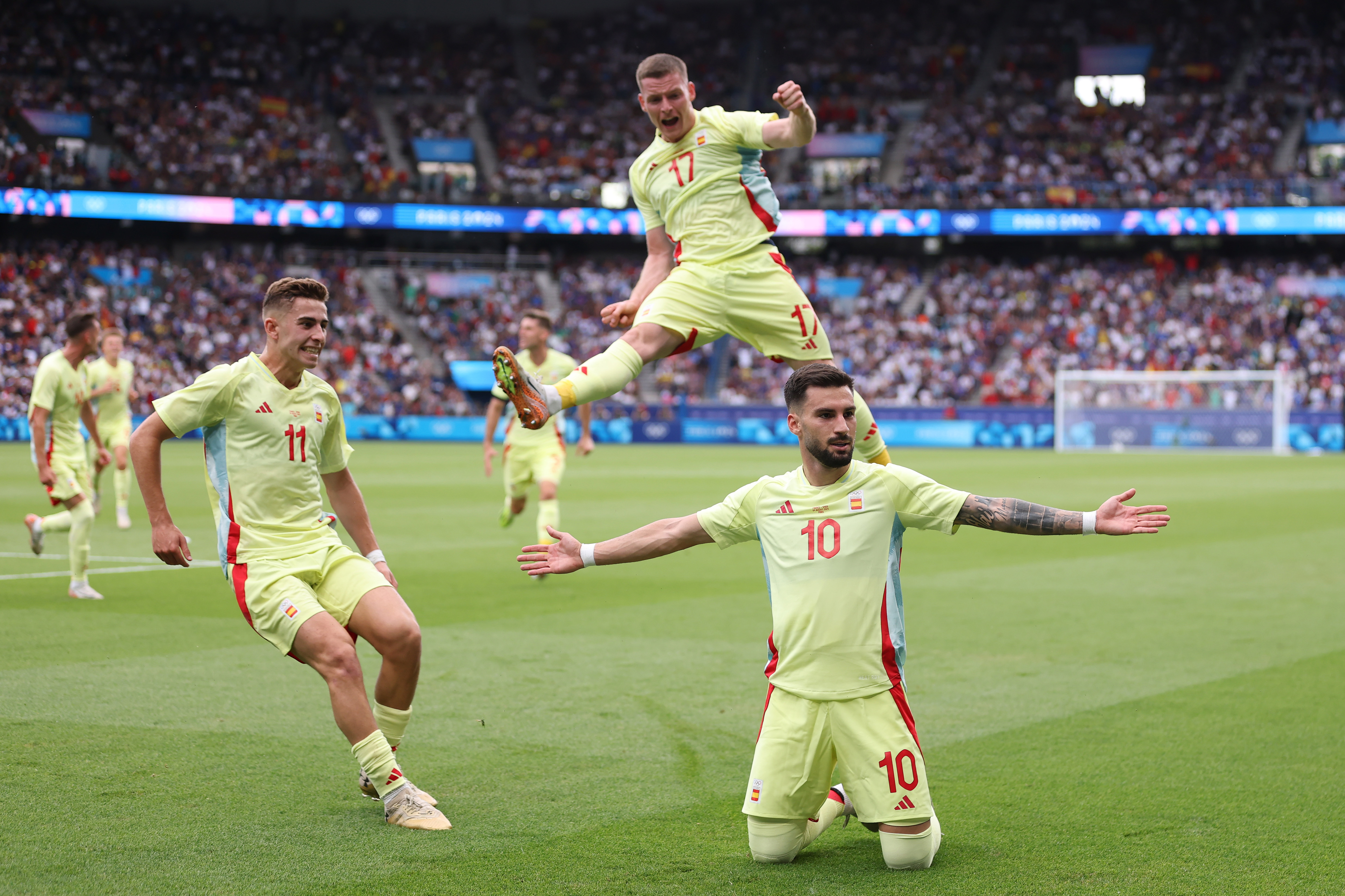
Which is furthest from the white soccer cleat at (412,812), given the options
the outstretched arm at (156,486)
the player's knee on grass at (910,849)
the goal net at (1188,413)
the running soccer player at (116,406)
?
the goal net at (1188,413)

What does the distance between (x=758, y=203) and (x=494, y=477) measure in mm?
19336

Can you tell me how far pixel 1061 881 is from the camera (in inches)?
168

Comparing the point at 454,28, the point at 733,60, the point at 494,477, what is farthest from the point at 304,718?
the point at 454,28

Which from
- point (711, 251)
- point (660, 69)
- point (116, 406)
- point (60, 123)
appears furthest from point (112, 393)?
point (60, 123)

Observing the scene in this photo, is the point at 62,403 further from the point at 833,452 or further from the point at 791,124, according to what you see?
the point at 833,452

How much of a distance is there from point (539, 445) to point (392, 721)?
24.8ft

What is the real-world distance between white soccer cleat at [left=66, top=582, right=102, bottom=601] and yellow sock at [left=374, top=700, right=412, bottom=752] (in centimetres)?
600

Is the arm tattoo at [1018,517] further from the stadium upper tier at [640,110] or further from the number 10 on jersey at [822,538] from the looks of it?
the stadium upper tier at [640,110]

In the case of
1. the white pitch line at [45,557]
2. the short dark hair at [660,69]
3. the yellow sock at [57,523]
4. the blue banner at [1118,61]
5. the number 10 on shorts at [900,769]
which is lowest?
the white pitch line at [45,557]

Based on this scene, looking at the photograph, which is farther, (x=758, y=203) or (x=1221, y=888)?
(x=758, y=203)

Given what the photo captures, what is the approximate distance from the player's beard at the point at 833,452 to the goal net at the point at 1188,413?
34.9m

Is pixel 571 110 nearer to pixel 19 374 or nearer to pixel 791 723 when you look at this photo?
pixel 19 374

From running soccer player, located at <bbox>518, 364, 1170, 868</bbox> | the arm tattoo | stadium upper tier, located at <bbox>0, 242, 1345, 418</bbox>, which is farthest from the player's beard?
stadium upper tier, located at <bbox>0, 242, 1345, 418</bbox>

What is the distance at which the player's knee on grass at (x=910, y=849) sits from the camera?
4.38 m
